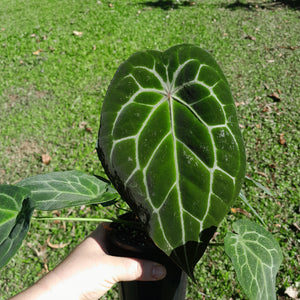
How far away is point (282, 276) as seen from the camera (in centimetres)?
178

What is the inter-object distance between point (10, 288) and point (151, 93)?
5.40 feet

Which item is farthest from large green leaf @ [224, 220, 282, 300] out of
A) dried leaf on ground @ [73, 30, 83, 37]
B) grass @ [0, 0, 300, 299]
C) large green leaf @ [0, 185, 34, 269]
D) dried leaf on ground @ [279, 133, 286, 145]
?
dried leaf on ground @ [73, 30, 83, 37]

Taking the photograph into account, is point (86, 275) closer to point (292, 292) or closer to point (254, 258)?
point (254, 258)

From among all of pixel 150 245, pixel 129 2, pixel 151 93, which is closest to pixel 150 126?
pixel 151 93

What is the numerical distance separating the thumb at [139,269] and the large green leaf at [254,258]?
8.3 inches

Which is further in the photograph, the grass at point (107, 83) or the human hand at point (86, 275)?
the grass at point (107, 83)

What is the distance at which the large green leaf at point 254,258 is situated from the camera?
2.61 ft

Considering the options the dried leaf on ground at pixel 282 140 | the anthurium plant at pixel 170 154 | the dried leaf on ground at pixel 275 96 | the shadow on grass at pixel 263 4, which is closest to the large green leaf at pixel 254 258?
the anthurium plant at pixel 170 154

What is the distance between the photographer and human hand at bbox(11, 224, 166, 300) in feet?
3.08

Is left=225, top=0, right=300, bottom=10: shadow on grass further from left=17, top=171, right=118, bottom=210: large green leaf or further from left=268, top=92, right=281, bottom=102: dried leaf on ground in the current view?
left=17, top=171, right=118, bottom=210: large green leaf

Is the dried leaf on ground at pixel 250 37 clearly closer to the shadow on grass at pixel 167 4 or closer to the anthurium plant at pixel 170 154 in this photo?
the shadow on grass at pixel 167 4

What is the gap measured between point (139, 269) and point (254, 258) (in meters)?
0.32

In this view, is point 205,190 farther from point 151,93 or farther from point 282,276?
point 282,276

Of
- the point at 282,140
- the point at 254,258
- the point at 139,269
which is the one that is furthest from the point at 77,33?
the point at 254,258
